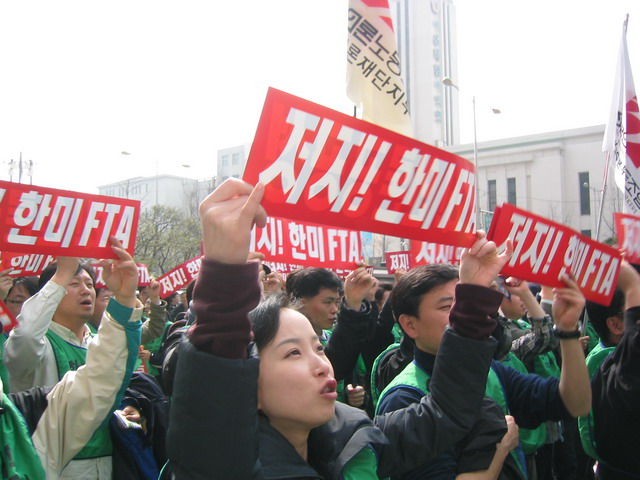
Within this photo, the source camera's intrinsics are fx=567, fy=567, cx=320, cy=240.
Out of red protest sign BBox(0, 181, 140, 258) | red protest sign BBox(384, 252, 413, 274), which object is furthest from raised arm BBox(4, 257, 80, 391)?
red protest sign BBox(384, 252, 413, 274)

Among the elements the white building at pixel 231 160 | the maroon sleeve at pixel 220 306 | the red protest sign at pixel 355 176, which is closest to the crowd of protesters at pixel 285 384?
the maroon sleeve at pixel 220 306

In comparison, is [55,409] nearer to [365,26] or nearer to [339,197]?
[339,197]

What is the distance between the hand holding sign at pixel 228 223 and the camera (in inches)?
51.4

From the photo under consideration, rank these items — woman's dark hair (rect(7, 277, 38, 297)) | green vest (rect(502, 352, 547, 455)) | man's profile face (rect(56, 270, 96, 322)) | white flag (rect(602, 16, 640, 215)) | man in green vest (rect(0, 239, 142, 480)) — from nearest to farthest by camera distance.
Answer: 1. man in green vest (rect(0, 239, 142, 480))
2. man's profile face (rect(56, 270, 96, 322))
3. green vest (rect(502, 352, 547, 455))
4. white flag (rect(602, 16, 640, 215))
5. woman's dark hair (rect(7, 277, 38, 297))

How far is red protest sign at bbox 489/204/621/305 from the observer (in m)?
2.35

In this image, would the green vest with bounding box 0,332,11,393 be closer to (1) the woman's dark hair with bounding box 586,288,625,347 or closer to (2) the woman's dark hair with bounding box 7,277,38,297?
(2) the woman's dark hair with bounding box 7,277,38,297

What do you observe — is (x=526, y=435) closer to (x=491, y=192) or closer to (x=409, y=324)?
(x=409, y=324)

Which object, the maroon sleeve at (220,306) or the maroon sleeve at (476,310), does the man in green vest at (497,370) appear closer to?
the maroon sleeve at (476,310)

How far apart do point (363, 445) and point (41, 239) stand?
1998mm

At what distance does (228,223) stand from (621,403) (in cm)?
197

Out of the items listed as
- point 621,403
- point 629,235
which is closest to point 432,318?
point 621,403

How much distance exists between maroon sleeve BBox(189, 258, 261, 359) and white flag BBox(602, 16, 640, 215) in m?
3.86

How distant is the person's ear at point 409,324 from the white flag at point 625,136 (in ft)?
8.74

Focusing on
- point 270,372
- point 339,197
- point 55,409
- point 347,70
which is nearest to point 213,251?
point 270,372
